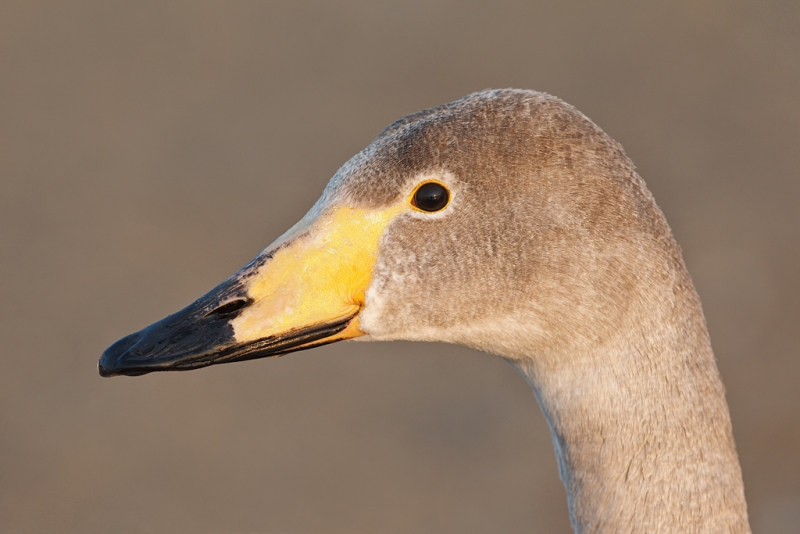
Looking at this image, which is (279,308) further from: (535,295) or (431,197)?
(535,295)

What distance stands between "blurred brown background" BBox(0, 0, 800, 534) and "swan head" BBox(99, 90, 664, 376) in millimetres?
5005

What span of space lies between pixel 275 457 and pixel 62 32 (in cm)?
793

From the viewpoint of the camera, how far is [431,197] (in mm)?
3422

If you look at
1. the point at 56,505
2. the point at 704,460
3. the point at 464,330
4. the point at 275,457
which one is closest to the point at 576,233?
the point at 464,330

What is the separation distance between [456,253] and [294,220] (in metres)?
7.28

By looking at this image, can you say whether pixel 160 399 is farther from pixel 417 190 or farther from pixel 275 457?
pixel 417 190

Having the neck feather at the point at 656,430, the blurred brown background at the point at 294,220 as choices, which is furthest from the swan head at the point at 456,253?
the blurred brown background at the point at 294,220

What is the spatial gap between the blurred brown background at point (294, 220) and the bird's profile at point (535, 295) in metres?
4.86

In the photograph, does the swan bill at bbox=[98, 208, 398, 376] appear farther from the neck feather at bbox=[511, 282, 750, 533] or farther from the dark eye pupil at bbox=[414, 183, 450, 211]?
the neck feather at bbox=[511, 282, 750, 533]

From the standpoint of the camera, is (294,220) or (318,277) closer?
(318,277)

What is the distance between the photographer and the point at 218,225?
10609 mm

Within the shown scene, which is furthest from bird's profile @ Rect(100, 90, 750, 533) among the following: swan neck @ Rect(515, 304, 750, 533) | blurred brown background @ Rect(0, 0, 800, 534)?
blurred brown background @ Rect(0, 0, 800, 534)

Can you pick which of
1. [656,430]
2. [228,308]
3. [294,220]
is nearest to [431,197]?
[228,308]

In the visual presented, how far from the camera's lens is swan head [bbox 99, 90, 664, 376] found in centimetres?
333
